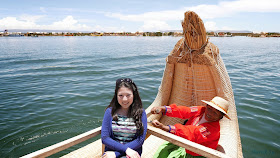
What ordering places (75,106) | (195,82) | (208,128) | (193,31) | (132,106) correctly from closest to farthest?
(132,106), (208,128), (193,31), (195,82), (75,106)

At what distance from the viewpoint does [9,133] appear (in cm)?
487

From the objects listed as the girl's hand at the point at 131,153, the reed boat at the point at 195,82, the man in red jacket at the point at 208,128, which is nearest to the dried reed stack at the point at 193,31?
the reed boat at the point at 195,82

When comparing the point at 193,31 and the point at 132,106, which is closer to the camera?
the point at 132,106

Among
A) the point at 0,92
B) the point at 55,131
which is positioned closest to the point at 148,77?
the point at 55,131

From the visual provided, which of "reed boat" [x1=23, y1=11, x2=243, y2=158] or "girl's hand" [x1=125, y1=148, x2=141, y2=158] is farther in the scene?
"reed boat" [x1=23, y1=11, x2=243, y2=158]

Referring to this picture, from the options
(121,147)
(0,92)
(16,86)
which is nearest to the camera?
(121,147)

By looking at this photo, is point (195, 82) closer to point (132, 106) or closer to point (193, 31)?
point (193, 31)

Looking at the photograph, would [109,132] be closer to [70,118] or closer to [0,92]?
[70,118]

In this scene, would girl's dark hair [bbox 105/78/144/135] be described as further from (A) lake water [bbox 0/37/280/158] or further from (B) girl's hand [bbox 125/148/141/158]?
(A) lake water [bbox 0/37/280/158]

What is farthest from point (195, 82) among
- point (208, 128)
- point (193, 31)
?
point (208, 128)

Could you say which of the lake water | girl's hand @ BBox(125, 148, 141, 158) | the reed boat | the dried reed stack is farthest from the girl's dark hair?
the lake water

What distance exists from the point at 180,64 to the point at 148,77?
6970 mm

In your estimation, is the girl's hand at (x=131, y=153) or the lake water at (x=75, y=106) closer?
the girl's hand at (x=131, y=153)

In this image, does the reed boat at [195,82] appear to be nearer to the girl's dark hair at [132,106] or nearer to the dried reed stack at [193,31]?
the dried reed stack at [193,31]
